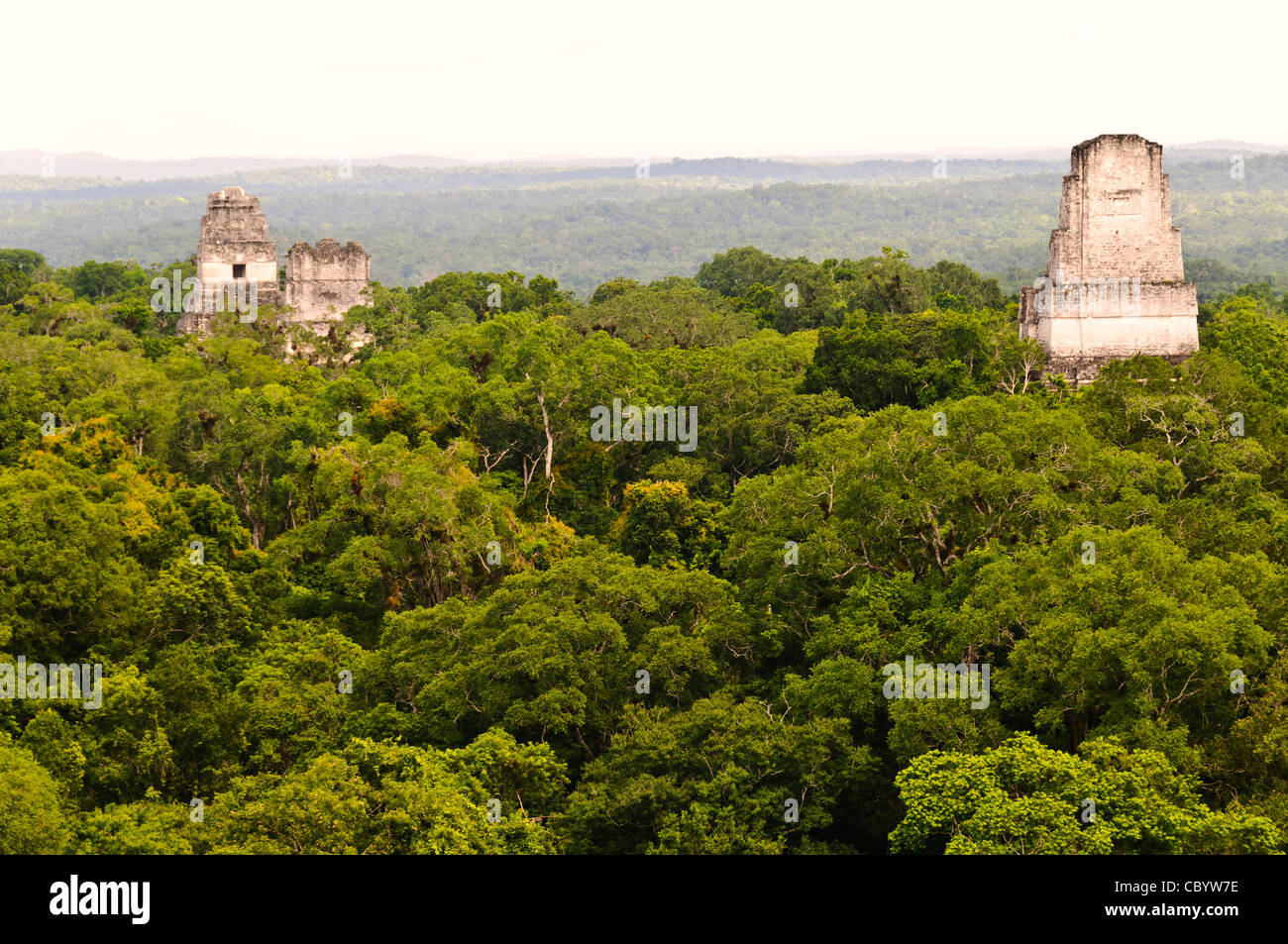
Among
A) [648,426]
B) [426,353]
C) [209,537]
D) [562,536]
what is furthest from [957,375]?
[209,537]

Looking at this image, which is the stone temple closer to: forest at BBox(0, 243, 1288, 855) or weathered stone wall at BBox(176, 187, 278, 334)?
forest at BBox(0, 243, 1288, 855)

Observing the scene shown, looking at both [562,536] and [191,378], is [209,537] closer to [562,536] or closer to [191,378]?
[562,536]

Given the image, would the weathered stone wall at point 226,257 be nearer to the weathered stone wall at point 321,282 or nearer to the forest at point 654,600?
the weathered stone wall at point 321,282

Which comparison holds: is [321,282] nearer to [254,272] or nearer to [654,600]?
[254,272]

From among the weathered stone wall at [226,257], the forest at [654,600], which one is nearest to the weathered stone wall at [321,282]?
the weathered stone wall at [226,257]

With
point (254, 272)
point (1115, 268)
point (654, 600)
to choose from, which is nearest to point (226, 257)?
point (254, 272)

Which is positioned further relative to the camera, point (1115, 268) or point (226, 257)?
point (226, 257)
